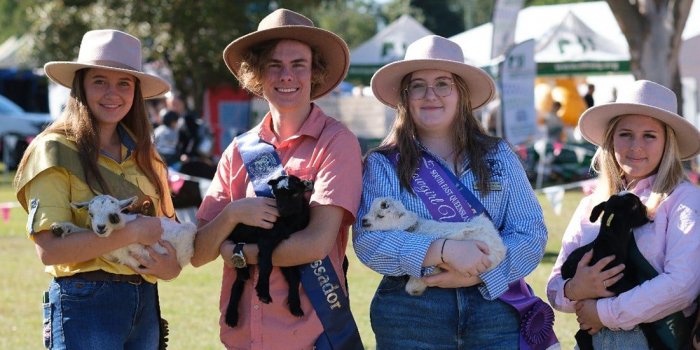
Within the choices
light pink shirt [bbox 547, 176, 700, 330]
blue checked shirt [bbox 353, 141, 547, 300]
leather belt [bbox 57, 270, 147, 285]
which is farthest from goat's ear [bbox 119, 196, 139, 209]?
light pink shirt [bbox 547, 176, 700, 330]

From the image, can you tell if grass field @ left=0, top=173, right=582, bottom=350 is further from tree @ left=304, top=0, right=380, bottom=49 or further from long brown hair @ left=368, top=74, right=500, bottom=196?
tree @ left=304, top=0, right=380, bottom=49

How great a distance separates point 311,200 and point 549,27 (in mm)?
15188

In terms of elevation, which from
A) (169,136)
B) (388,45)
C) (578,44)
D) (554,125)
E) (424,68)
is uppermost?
(424,68)

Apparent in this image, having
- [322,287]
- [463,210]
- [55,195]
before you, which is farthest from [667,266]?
[55,195]

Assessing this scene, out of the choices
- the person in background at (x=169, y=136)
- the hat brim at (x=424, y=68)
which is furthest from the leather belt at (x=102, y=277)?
the person in background at (x=169, y=136)

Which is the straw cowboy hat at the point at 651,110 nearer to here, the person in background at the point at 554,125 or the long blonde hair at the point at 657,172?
the long blonde hair at the point at 657,172

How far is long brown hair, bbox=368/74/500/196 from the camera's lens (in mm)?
4000

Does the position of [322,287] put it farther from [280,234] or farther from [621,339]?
[621,339]

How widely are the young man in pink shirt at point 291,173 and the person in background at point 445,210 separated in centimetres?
15

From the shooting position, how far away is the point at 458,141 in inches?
161

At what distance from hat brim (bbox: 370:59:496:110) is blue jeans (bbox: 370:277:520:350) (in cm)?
85

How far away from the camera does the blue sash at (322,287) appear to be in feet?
13.0

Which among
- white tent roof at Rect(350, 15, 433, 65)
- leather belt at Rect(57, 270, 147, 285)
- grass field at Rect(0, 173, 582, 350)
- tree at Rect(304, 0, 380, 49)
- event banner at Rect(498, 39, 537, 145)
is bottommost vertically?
tree at Rect(304, 0, 380, 49)

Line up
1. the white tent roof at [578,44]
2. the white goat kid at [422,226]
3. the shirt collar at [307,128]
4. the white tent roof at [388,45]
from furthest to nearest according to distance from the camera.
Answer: the white tent roof at [388,45]
the white tent roof at [578,44]
the shirt collar at [307,128]
the white goat kid at [422,226]
